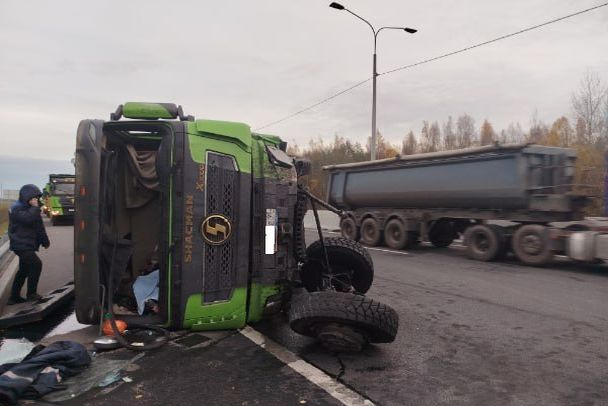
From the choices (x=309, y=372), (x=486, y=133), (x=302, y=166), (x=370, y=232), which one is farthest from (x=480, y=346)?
(x=486, y=133)

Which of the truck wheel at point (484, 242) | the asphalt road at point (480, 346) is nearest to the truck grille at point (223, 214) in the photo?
the asphalt road at point (480, 346)

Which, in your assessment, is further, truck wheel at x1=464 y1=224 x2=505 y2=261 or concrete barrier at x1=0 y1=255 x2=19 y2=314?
truck wheel at x1=464 y1=224 x2=505 y2=261

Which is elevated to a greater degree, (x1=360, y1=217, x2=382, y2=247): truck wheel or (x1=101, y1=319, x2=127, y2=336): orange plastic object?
(x1=360, y1=217, x2=382, y2=247): truck wheel

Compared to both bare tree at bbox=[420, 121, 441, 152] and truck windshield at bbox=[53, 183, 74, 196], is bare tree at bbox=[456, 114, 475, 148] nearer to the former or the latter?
bare tree at bbox=[420, 121, 441, 152]

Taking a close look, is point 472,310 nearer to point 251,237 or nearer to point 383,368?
point 383,368

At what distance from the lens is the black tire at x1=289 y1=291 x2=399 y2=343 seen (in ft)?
12.9

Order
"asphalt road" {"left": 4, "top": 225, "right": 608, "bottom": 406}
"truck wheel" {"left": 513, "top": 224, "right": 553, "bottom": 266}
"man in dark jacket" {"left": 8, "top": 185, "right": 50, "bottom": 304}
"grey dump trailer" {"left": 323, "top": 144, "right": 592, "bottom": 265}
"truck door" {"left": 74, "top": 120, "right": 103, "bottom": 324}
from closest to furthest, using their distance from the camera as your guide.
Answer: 1. "asphalt road" {"left": 4, "top": 225, "right": 608, "bottom": 406}
2. "truck door" {"left": 74, "top": 120, "right": 103, "bottom": 324}
3. "man in dark jacket" {"left": 8, "top": 185, "right": 50, "bottom": 304}
4. "truck wheel" {"left": 513, "top": 224, "right": 553, "bottom": 266}
5. "grey dump trailer" {"left": 323, "top": 144, "right": 592, "bottom": 265}

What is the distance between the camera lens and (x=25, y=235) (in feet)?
21.6

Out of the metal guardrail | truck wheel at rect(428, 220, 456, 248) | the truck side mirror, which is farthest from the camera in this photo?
truck wheel at rect(428, 220, 456, 248)

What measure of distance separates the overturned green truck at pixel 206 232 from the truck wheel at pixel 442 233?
877cm

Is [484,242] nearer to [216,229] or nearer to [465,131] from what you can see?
[216,229]

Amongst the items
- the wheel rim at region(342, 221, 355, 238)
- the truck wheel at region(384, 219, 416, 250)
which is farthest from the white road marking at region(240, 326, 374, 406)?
the wheel rim at region(342, 221, 355, 238)

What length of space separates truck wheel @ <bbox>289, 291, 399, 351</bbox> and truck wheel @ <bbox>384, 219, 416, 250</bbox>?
9.08 meters

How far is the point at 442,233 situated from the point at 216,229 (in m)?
10.1
